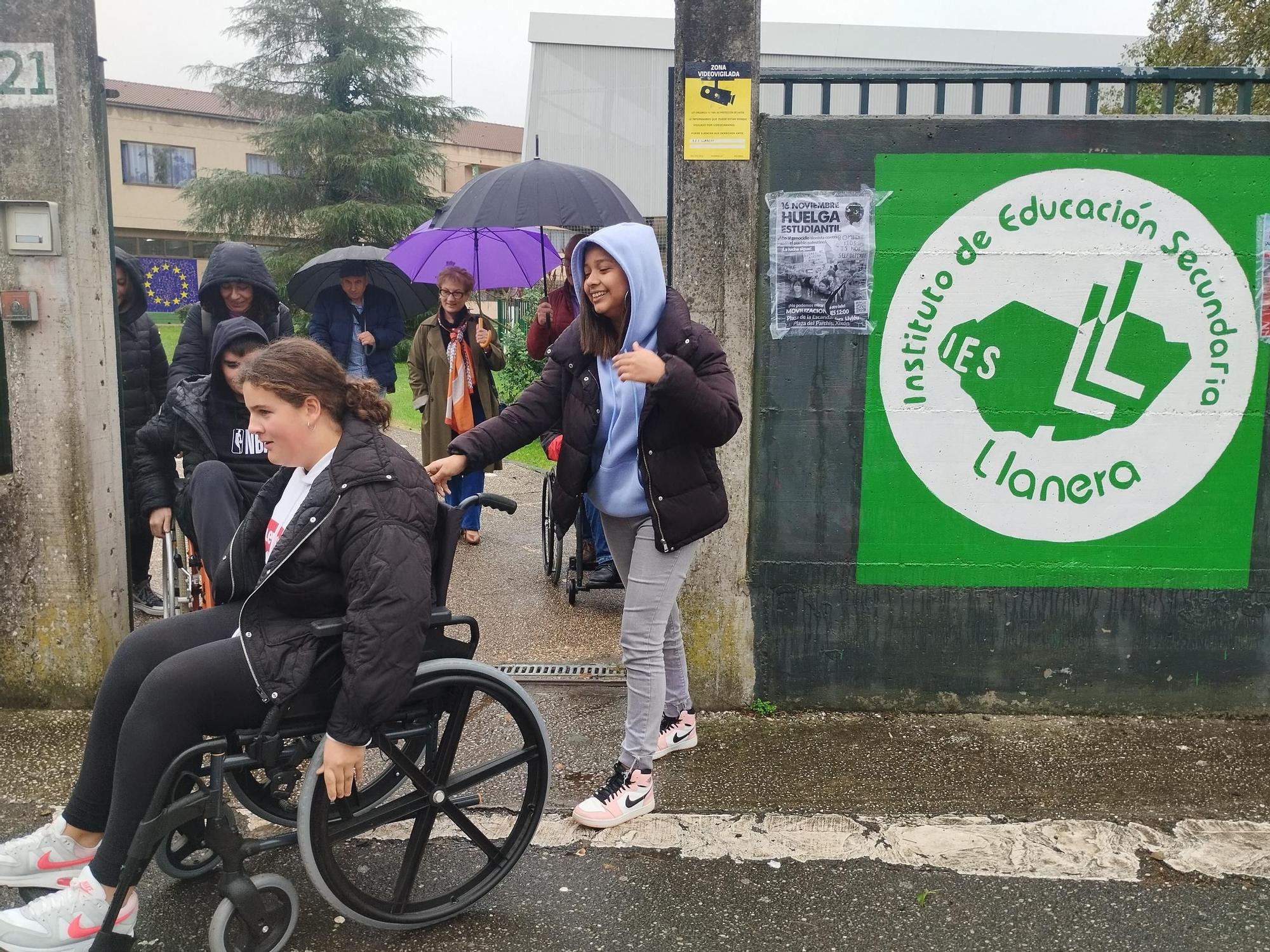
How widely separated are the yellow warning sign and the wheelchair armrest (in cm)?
234

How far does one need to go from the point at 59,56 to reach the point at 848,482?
10.9 ft

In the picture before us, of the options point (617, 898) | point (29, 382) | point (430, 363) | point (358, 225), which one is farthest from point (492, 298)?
point (617, 898)

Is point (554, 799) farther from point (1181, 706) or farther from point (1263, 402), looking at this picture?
point (1263, 402)

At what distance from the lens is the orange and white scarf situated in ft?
23.3

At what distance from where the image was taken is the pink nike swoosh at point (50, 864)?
2.86 meters

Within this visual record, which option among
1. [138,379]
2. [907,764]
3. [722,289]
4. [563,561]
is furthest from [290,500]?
[563,561]

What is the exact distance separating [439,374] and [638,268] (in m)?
4.06

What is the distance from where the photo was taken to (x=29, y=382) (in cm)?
434

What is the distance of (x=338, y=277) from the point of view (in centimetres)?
764

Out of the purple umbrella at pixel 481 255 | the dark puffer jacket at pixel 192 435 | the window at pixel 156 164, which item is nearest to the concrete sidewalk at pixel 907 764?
the dark puffer jacket at pixel 192 435

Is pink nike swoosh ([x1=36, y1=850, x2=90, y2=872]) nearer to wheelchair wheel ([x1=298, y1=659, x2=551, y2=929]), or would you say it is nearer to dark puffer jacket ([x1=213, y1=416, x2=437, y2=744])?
wheelchair wheel ([x1=298, y1=659, x2=551, y2=929])

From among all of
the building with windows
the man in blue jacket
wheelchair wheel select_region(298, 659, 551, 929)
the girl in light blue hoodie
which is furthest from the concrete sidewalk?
the building with windows

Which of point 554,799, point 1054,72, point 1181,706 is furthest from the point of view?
point 1181,706

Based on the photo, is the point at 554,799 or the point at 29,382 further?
the point at 29,382
